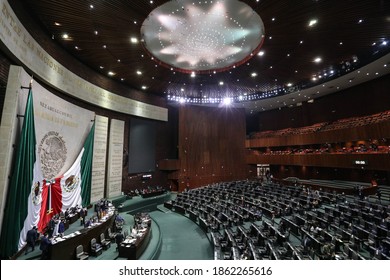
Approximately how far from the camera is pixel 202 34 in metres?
12.0

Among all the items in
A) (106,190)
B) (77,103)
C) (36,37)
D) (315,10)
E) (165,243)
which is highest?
(315,10)

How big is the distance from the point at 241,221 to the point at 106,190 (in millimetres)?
10796

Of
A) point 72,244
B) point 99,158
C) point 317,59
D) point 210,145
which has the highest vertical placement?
point 317,59

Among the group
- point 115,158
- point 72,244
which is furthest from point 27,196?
point 115,158

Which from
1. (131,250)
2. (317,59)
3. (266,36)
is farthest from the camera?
(317,59)

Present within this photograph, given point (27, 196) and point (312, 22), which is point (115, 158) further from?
point (312, 22)

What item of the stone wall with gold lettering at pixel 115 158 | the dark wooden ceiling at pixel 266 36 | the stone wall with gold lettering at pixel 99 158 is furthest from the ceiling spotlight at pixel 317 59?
the stone wall with gold lettering at pixel 99 158

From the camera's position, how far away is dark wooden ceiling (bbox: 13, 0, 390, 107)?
8.70 metres

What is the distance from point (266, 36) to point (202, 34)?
11.8 ft

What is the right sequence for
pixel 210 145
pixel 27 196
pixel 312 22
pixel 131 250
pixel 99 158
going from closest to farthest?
pixel 131 250 < pixel 27 196 < pixel 312 22 < pixel 99 158 < pixel 210 145

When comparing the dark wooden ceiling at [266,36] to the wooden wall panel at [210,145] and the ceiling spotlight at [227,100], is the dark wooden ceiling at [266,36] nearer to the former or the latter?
the ceiling spotlight at [227,100]
